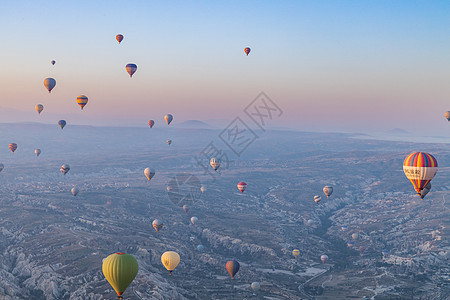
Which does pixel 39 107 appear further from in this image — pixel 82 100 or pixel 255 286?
pixel 255 286

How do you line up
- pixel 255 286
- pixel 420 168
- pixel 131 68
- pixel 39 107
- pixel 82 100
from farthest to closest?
1. pixel 39 107
2. pixel 82 100
3. pixel 131 68
4. pixel 255 286
5. pixel 420 168

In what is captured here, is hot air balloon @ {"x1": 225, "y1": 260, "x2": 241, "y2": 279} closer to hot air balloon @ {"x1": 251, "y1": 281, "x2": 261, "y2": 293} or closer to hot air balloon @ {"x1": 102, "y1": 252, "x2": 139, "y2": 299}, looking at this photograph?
hot air balloon @ {"x1": 251, "y1": 281, "x2": 261, "y2": 293}

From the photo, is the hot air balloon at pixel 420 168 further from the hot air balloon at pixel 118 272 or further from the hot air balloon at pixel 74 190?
the hot air balloon at pixel 74 190

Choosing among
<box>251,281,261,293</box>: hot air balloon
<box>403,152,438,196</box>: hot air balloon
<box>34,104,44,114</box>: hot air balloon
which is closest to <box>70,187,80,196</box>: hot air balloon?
<box>34,104,44,114</box>: hot air balloon

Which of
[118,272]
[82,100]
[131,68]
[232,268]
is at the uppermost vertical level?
[131,68]

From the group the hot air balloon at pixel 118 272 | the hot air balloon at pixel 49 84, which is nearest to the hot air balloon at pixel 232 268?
the hot air balloon at pixel 118 272

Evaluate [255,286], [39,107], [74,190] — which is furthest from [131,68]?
[74,190]

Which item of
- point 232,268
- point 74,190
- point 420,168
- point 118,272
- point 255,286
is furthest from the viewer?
point 74,190

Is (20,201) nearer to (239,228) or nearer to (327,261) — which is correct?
(239,228)
